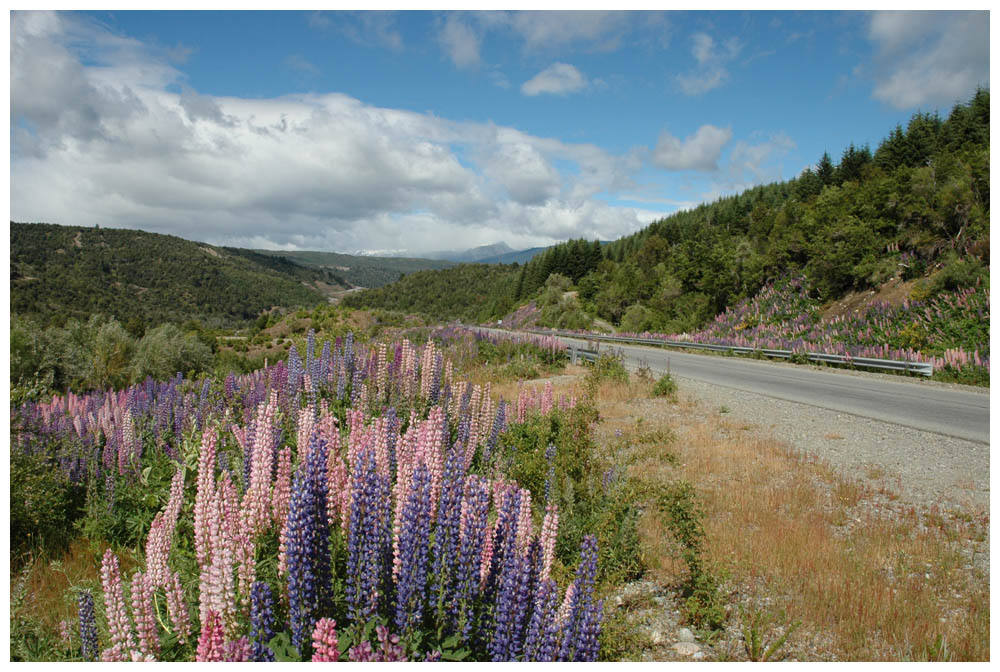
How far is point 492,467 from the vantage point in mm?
4336

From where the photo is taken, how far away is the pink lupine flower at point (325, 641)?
1.79m

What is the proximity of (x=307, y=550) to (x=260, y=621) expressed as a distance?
29 cm

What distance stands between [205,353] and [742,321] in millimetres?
25940

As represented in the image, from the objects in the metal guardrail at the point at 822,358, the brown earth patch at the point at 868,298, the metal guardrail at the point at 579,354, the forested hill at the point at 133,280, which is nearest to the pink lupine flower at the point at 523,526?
the metal guardrail at the point at 822,358

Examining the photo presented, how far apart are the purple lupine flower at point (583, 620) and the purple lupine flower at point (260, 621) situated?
3.69 feet

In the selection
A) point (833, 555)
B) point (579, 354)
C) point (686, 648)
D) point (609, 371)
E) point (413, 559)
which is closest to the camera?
point (413, 559)

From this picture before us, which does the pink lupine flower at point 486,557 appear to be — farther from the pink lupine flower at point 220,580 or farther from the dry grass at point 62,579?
the dry grass at point 62,579

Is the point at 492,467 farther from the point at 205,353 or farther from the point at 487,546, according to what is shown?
the point at 205,353

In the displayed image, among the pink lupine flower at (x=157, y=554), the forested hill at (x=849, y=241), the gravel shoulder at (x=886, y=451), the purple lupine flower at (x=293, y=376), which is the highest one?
the forested hill at (x=849, y=241)

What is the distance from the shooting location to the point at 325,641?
181cm

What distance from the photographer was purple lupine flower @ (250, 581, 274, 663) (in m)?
1.88

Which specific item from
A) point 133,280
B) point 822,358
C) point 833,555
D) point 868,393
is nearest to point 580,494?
point 833,555

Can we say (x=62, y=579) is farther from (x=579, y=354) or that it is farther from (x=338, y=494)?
(x=579, y=354)

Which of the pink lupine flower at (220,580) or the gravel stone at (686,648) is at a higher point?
the pink lupine flower at (220,580)
